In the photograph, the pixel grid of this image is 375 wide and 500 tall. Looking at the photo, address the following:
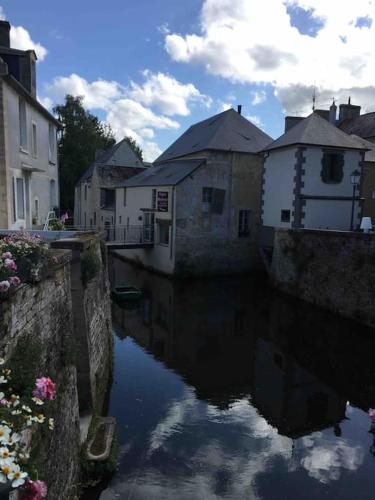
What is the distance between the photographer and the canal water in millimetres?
6809

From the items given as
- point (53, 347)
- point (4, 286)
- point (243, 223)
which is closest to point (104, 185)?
point (243, 223)

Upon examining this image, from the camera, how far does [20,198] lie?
13.0 m

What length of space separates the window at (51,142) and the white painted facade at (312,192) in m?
11.3

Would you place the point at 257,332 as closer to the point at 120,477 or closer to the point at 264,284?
the point at 264,284

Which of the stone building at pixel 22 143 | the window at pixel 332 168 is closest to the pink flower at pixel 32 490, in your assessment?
the stone building at pixel 22 143

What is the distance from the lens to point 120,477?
21.9 ft

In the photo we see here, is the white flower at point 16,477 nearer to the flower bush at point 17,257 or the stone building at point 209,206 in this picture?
the flower bush at point 17,257

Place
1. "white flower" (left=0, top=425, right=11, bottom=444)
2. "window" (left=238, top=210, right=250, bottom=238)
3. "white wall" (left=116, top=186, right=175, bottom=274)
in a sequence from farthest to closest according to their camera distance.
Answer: "window" (left=238, top=210, right=250, bottom=238)
"white wall" (left=116, top=186, right=175, bottom=274)
"white flower" (left=0, top=425, right=11, bottom=444)

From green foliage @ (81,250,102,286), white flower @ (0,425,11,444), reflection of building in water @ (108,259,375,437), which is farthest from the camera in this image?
reflection of building in water @ (108,259,375,437)

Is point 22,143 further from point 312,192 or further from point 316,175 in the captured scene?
point 316,175

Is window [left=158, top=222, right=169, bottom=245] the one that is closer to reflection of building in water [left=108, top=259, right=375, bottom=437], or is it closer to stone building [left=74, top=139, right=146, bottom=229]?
reflection of building in water [left=108, top=259, right=375, bottom=437]

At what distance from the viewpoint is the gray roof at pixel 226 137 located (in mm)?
23859

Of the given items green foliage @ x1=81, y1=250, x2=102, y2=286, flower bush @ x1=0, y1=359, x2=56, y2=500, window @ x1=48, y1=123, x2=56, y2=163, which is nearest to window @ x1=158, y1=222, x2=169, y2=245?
window @ x1=48, y1=123, x2=56, y2=163

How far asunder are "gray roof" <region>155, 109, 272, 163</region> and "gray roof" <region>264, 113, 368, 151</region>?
3632 mm
